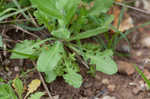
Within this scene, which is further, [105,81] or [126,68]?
[126,68]

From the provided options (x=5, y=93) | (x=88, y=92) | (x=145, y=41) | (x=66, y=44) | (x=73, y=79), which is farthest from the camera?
(x=145, y=41)

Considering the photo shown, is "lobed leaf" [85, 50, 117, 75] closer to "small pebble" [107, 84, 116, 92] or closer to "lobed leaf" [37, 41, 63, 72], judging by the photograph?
"small pebble" [107, 84, 116, 92]

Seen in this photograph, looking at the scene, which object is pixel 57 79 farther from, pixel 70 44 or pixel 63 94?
pixel 70 44

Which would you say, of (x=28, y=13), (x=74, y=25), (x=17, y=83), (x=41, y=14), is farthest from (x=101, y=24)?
(x=17, y=83)

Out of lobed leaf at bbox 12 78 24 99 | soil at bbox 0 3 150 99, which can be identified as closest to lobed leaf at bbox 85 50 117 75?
soil at bbox 0 3 150 99

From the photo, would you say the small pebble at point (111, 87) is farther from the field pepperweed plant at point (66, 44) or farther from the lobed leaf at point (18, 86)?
the lobed leaf at point (18, 86)

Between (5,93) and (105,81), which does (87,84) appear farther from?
(5,93)

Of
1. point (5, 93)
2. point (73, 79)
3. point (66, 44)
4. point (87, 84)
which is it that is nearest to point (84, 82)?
point (87, 84)

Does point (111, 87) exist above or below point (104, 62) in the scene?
below
